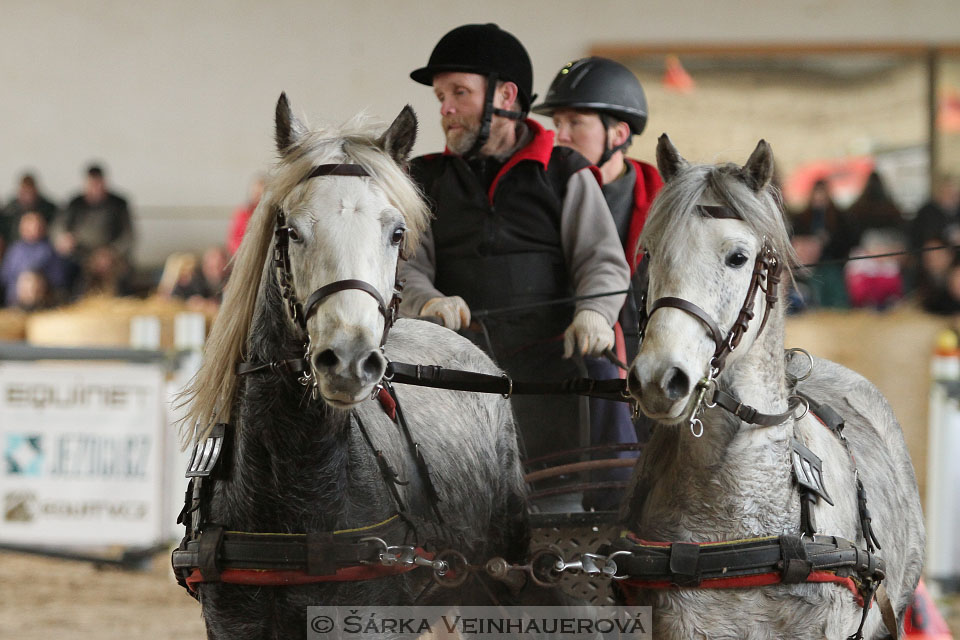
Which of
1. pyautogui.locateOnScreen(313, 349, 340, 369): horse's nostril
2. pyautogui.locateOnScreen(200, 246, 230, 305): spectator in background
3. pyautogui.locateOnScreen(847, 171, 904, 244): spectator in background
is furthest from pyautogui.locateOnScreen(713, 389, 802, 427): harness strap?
pyautogui.locateOnScreen(847, 171, 904, 244): spectator in background

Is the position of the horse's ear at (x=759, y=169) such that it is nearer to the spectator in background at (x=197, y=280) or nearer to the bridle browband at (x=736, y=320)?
the bridle browband at (x=736, y=320)

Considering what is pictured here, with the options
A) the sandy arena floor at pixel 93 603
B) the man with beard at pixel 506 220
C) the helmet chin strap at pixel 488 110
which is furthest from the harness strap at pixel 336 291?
the sandy arena floor at pixel 93 603

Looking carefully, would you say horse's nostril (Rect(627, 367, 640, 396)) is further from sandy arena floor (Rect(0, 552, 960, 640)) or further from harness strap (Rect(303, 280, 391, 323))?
sandy arena floor (Rect(0, 552, 960, 640))

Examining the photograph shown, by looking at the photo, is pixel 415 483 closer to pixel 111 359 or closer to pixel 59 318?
pixel 111 359

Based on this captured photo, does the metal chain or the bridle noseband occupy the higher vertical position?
the bridle noseband

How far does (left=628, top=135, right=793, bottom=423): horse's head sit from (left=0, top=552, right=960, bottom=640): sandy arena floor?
3.55 meters

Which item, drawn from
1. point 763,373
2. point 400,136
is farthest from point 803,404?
point 400,136

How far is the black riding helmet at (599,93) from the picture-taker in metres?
3.88

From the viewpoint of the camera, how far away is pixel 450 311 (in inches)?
119

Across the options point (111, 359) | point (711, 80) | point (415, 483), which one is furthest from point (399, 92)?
point (415, 483)

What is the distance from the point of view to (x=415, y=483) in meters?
2.51

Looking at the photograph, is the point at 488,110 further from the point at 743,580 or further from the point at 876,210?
the point at 876,210

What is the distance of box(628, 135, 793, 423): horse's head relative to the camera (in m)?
2.12

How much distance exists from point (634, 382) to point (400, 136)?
73 centimetres
